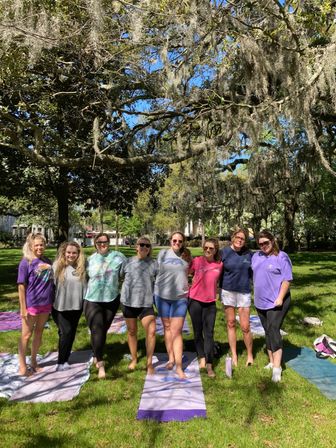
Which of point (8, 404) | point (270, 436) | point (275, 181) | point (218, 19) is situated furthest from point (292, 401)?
point (275, 181)

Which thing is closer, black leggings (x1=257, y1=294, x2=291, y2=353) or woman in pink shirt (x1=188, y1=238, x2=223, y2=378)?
black leggings (x1=257, y1=294, x2=291, y2=353)

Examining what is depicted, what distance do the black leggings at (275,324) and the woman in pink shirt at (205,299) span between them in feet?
1.93

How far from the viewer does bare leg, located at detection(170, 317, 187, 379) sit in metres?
4.26

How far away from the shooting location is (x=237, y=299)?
4.66m

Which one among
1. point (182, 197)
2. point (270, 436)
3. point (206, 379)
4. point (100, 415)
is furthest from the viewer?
point (182, 197)

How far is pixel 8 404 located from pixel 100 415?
868 millimetres

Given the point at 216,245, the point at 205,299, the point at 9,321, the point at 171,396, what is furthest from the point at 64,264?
the point at 9,321

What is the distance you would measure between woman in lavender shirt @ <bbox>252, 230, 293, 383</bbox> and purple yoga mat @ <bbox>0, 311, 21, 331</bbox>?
3.88 metres

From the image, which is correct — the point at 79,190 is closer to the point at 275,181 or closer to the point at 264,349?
the point at 275,181

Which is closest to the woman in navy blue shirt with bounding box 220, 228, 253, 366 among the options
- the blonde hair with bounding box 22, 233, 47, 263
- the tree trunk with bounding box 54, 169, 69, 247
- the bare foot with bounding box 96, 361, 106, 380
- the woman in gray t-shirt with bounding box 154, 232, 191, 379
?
the woman in gray t-shirt with bounding box 154, 232, 191, 379

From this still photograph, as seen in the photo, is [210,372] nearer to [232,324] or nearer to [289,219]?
[232,324]

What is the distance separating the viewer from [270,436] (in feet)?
10.2

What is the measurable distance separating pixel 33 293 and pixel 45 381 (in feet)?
2.95

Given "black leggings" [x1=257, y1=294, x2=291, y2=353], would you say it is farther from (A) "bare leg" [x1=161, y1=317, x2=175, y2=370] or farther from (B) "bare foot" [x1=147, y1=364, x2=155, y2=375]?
(B) "bare foot" [x1=147, y1=364, x2=155, y2=375]
